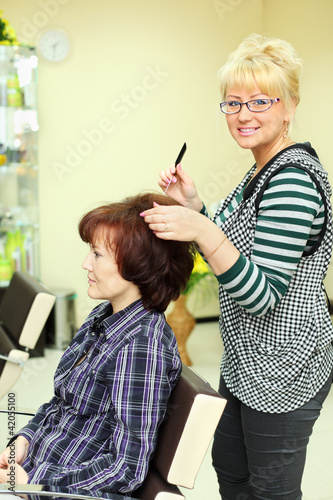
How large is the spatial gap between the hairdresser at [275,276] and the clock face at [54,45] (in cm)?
331

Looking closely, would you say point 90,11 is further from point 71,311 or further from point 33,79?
point 71,311

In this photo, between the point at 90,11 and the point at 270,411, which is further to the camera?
the point at 90,11

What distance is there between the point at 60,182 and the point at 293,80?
3435 mm

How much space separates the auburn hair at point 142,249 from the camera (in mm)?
1319

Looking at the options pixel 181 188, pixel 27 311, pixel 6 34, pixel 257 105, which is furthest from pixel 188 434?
pixel 6 34

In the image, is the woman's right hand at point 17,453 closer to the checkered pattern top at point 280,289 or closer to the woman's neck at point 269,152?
the checkered pattern top at point 280,289

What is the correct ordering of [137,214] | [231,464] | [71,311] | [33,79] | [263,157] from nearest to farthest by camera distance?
[137,214] → [263,157] → [231,464] → [33,79] → [71,311]

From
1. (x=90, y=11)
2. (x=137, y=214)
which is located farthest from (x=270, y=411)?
(x=90, y=11)

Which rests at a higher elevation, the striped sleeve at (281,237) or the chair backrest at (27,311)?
the striped sleeve at (281,237)

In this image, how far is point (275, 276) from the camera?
4.10 ft

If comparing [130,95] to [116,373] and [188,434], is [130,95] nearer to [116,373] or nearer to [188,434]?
[116,373]

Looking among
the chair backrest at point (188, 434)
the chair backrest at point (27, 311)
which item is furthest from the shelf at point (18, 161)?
the chair backrest at point (188, 434)

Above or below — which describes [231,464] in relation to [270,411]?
below

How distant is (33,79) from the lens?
4055 millimetres
